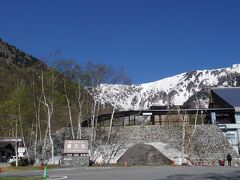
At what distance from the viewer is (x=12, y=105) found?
51156 mm

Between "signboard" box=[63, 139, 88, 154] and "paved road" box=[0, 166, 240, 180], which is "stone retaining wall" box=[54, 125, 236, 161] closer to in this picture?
"signboard" box=[63, 139, 88, 154]

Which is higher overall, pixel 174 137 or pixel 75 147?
pixel 174 137

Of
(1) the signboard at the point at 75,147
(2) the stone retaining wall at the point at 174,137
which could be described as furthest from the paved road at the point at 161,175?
(2) the stone retaining wall at the point at 174,137

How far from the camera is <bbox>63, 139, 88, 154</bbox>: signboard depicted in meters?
44.8

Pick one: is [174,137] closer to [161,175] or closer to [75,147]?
[75,147]

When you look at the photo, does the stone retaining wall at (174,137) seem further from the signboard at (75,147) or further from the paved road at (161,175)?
the paved road at (161,175)

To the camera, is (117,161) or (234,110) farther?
(234,110)

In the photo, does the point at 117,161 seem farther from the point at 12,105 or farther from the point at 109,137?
the point at 12,105

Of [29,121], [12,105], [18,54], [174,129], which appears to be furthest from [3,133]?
[18,54]

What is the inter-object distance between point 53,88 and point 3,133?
24.4 meters

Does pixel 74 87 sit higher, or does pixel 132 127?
pixel 74 87

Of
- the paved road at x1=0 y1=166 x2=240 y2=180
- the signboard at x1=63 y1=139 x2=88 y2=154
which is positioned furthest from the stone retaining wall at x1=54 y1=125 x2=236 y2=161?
the paved road at x1=0 y1=166 x2=240 y2=180

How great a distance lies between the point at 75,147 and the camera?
4503 centimetres

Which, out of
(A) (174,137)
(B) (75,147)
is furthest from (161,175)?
(A) (174,137)
